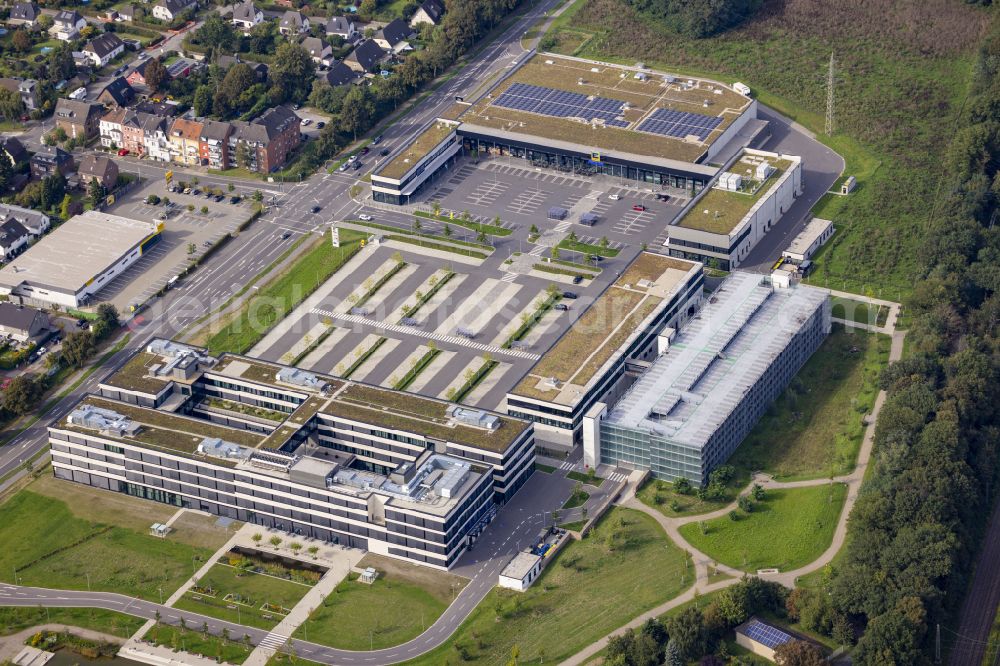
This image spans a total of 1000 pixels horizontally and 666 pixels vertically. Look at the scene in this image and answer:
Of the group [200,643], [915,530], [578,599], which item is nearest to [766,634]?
[578,599]

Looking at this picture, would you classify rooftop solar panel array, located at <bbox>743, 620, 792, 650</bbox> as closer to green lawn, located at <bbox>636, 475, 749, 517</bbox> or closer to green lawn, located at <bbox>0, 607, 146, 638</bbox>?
green lawn, located at <bbox>636, 475, 749, 517</bbox>

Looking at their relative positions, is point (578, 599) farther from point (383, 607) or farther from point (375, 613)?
point (375, 613)

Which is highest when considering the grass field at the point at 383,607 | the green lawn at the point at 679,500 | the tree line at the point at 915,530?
the tree line at the point at 915,530

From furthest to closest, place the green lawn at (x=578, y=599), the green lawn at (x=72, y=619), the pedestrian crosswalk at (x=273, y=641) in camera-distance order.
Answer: the green lawn at (x=72, y=619) < the pedestrian crosswalk at (x=273, y=641) < the green lawn at (x=578, y=599)

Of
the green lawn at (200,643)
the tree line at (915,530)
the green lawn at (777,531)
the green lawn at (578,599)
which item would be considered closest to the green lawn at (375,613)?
the green lawn at (578,599)

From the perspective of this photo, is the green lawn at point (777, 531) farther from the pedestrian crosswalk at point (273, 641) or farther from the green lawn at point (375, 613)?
the pedestrian crosswalk at point (273, 641)
